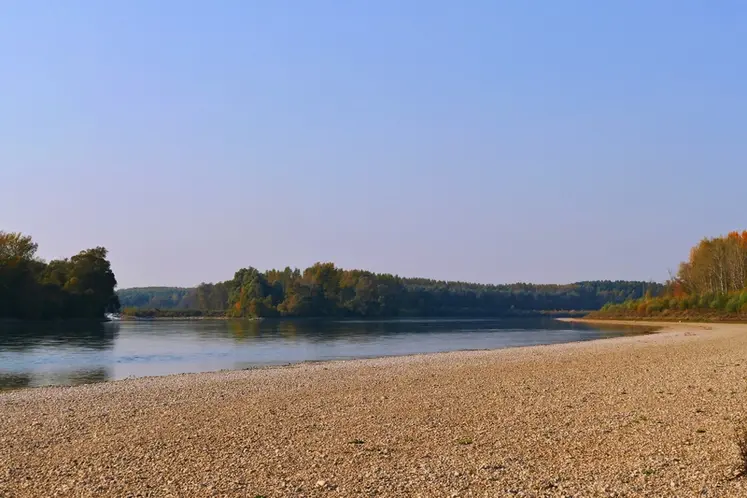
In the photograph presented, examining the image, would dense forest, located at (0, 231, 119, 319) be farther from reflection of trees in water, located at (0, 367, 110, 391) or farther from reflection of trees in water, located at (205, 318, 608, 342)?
reflection of trees in water, located at (0, 367, 110, 391)

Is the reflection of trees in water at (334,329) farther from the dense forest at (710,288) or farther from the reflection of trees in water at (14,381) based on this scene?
the reflection of trees in water at (14,381)

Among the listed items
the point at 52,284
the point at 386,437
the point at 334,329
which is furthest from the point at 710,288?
the point at 386,437

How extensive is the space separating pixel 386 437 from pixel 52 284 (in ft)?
328

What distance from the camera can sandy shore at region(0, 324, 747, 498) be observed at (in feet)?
32.0

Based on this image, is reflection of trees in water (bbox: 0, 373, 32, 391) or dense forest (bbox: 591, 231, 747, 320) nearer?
reflection of trees in water (bbox: 0, 373, 32, 391)

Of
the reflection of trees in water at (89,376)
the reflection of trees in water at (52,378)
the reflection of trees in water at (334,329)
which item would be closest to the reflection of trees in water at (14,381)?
the reflection of trees in water at (52,378)

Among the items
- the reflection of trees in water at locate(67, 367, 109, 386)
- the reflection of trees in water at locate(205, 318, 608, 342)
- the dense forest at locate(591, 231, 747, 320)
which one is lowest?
the reflection of trees in water at locate(67, 367, 109, 386)

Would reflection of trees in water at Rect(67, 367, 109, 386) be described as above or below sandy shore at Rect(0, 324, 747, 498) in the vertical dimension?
below

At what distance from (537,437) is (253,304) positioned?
143 m

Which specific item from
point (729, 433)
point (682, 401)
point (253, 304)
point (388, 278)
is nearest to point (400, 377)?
point (682, 401)

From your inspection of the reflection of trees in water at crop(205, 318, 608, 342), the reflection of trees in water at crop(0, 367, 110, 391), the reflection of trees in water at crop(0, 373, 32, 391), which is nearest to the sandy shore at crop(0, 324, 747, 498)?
the reflection of trees in water at crop(0, 373, 32, 391)

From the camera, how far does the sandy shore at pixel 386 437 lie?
9.77 metres

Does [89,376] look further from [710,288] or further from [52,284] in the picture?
[710,288]

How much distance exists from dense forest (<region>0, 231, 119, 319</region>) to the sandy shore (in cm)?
8023
